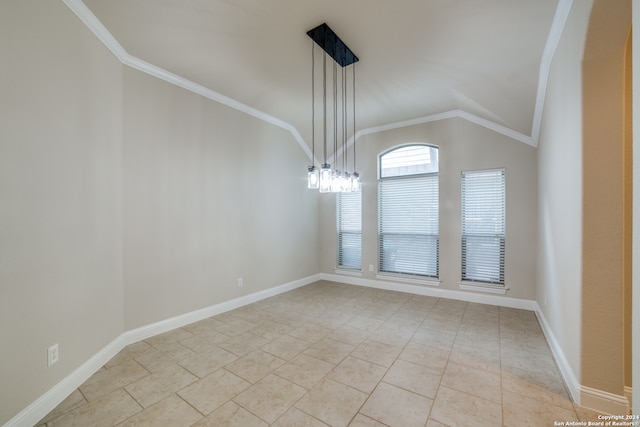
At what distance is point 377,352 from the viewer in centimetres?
262

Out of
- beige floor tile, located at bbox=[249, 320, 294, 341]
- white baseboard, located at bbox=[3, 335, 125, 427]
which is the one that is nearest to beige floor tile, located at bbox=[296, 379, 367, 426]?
beige floor tile, located at bbox=[249, 320, 294, 341]

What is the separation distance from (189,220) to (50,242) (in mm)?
1442

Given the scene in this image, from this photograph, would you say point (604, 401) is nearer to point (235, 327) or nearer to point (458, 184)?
point (458, 184)

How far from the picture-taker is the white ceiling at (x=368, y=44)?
2.11 metres

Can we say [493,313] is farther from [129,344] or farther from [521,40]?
[129,344]

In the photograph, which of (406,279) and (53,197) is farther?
(406,279)

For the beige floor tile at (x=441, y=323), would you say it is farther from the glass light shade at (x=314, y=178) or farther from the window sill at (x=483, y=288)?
the glass light shade at (x=314, y=178)

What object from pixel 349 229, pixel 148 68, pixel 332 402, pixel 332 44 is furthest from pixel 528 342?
pixel 148 68

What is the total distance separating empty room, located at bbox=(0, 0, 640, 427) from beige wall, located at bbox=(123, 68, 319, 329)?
0.03 meters

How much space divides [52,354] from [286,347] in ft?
5.95

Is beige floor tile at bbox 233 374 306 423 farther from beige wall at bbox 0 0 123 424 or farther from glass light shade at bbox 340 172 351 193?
glass light shade at bbox 340 172 351 193

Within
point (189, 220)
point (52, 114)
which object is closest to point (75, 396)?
point (189, 220)

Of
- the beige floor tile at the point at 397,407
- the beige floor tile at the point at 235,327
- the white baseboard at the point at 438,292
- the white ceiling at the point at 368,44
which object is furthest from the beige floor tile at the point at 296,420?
the white baseboard at the point at 438,292

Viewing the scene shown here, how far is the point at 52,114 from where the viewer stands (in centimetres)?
193
